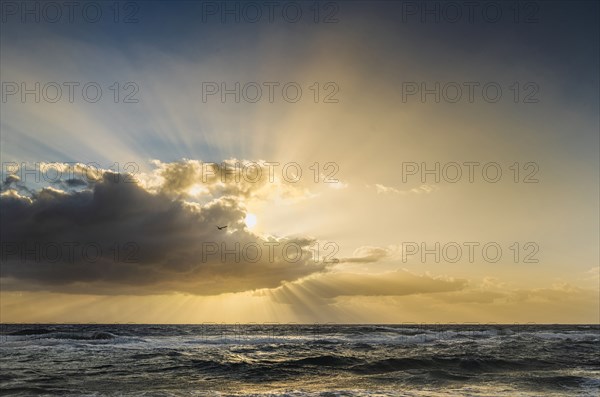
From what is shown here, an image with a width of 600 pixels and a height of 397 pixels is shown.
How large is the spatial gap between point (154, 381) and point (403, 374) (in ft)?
46.6

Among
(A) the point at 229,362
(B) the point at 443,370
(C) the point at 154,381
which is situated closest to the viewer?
(C) the point at 154,381

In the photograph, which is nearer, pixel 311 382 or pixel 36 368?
pixel 311 382

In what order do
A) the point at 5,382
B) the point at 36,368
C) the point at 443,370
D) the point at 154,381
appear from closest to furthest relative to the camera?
the point at 5,382 < the point at 154,381 < the point at 36,368 < the point at 443,370

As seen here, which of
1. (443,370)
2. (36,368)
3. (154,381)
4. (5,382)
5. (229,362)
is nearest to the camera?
(5,382)

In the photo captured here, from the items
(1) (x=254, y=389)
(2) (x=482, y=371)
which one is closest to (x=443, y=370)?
(2) (x=482, y=371)

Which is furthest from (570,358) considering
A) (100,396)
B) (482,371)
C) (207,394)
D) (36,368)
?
(36,368)

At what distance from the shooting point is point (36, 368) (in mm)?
25578

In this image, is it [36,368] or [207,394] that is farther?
[36,368]

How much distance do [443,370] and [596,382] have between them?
8.08 meters

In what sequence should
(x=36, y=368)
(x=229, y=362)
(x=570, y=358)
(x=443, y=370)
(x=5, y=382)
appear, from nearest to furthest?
1. (x=5, y=382)
2. (x=36, y=368)
3. (x=443, y=370)
4. (x=229, y=362)
5. (x=570, y=358)

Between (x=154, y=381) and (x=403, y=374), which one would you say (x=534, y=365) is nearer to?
(x=403, y=374)

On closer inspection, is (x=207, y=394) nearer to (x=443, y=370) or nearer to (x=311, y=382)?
(x=311, y=382)

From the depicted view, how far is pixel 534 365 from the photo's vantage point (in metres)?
31.2

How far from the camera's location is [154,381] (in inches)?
879
